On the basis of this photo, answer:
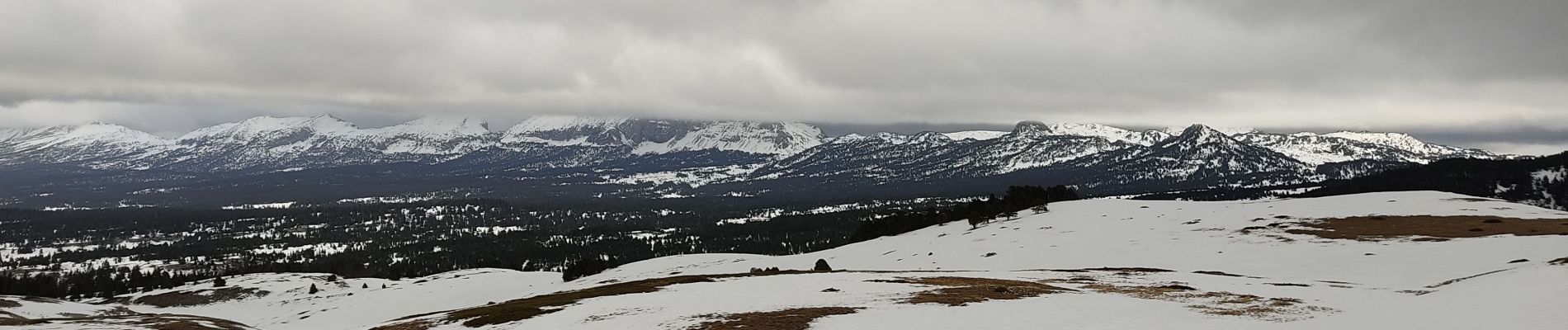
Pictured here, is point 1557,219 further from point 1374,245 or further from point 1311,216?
point 1374,245

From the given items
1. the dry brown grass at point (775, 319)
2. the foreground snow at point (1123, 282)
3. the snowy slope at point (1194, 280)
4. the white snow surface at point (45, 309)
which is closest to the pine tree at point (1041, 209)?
the foreground snow at point (1123, 282)

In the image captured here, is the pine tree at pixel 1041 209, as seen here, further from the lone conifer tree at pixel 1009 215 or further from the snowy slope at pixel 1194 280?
the snowy slope at pixel 1194 280

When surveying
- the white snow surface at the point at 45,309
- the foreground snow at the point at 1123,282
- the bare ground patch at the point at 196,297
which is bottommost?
the bare ground patch at the point at 196,297

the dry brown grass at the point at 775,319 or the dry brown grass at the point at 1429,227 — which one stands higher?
the dry brown grass at the point at 1429,227

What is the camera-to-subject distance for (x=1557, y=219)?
7600 centimetres

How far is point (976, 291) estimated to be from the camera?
43.9 metres

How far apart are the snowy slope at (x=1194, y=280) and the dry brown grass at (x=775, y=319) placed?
92 centimetres

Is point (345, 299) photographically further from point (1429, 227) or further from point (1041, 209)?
point (1429, 227)

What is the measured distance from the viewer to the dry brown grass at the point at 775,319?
31.9m

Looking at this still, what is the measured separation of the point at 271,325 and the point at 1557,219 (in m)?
148

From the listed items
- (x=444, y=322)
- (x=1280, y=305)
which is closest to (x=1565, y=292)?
(x=1280, y=305)

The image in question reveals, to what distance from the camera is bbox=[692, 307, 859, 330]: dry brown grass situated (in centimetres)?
3189

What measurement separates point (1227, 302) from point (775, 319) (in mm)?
22433

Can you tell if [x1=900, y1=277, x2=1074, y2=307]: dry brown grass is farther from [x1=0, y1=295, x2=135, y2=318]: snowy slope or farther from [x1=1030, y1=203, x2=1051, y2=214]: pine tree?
[x1=1030, y1=203, x2=1051, y2=214]: pine tree
